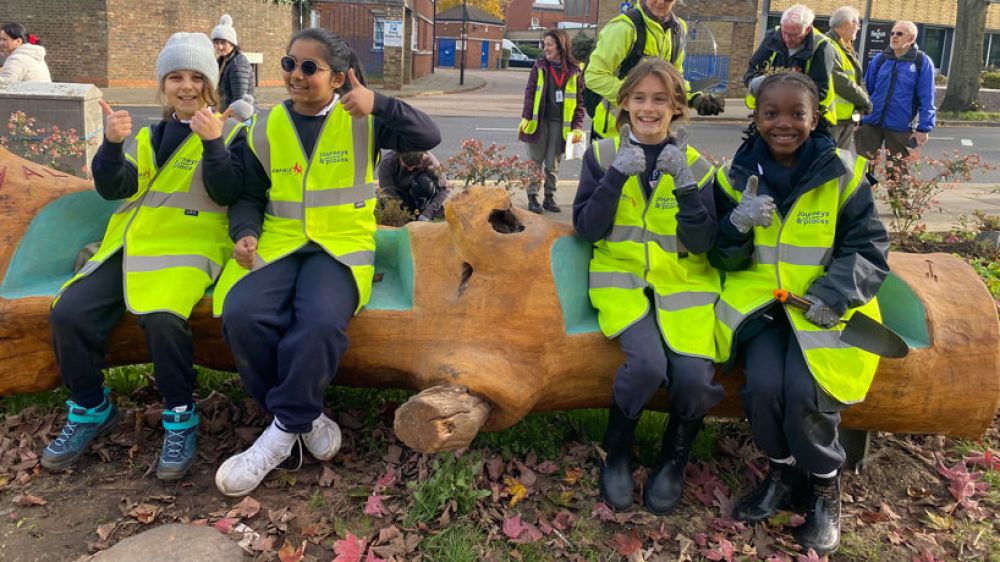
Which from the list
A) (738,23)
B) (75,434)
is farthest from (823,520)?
(738,23)

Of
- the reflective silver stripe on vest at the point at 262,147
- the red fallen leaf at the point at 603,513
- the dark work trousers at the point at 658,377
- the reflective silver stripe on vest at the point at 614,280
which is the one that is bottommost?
the red fallen leaf at the point at 603,513

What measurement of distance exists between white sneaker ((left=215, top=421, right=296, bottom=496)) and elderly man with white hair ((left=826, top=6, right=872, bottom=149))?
485 centimetres

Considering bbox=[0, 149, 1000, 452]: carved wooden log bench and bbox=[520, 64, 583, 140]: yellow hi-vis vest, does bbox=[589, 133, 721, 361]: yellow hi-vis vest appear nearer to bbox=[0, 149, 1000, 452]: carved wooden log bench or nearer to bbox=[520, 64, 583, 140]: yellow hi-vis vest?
bbox=[0, 149, 1000, 452]: carved wooden log bench

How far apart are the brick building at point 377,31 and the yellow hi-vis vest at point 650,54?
2003 cm

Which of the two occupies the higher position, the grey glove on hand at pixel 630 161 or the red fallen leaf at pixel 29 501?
the grey glove on hand at pixel 630 161

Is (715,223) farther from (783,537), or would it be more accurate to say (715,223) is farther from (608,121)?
(608,121)

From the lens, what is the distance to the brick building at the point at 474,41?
52531 millimetres

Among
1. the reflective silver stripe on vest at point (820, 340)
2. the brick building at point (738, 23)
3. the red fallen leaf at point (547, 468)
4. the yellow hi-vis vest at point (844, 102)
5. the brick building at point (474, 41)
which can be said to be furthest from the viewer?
the brick building at point (474, 41)

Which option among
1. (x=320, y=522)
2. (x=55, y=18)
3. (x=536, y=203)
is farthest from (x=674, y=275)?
(x=55, y=18)

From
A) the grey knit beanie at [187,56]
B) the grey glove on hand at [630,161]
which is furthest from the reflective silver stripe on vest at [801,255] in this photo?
the grey knit beanie at [187,56]

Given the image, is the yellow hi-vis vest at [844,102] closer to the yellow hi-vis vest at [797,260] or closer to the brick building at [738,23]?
the yellow hi-vis vest at [797,260]

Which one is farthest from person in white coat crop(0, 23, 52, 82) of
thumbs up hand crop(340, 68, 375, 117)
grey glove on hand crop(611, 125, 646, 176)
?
grey glove on hand crop(611, 125, 646, 176)

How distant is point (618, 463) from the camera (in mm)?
2871

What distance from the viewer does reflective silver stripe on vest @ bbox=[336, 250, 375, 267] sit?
9.39ft
